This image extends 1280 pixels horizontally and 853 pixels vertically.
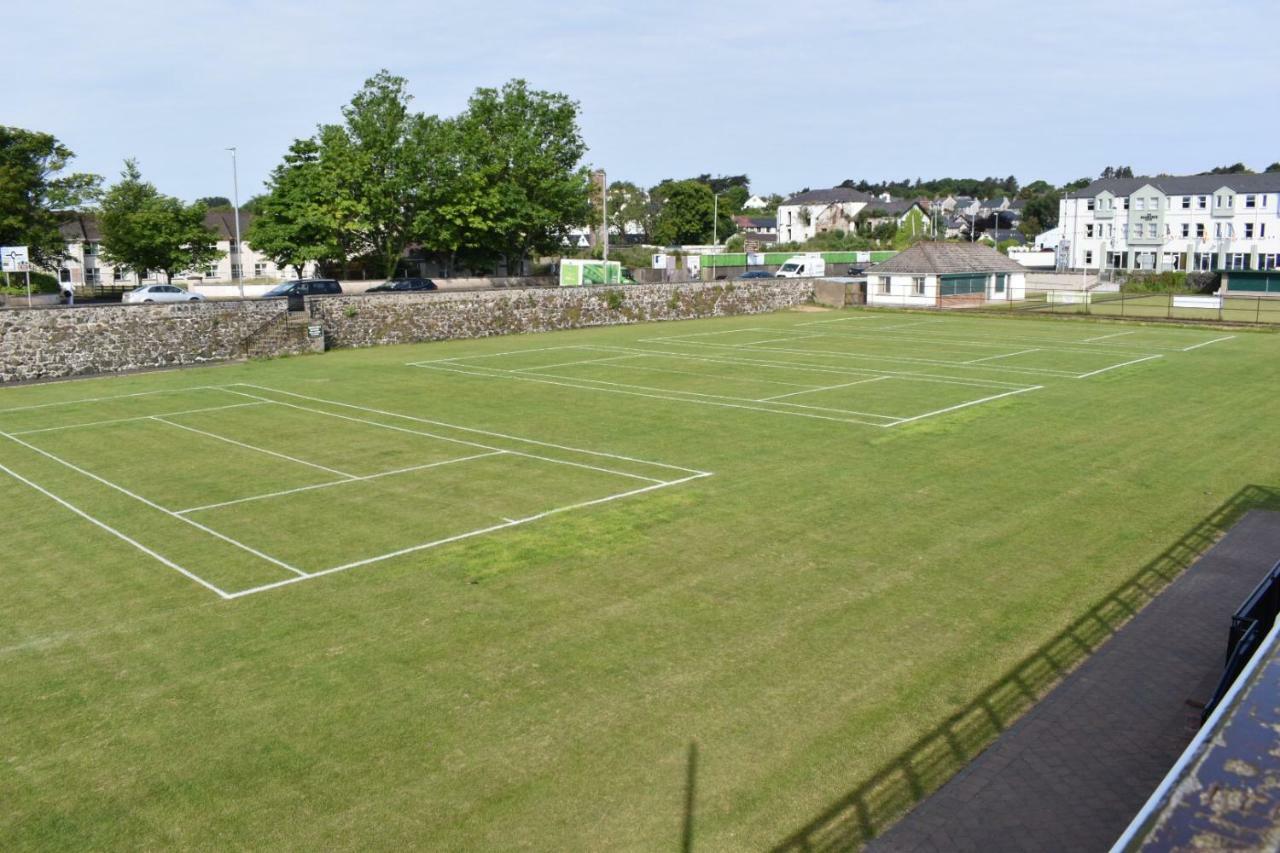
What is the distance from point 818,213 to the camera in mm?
156625

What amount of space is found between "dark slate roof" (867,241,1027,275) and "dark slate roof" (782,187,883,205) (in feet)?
304

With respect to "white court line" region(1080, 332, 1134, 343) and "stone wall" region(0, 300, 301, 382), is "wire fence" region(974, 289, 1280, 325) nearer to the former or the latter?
"white court line" region(1080, 332, 1134, 343)

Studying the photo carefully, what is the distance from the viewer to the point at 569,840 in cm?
816

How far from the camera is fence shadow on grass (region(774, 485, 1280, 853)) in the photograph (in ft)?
27.2

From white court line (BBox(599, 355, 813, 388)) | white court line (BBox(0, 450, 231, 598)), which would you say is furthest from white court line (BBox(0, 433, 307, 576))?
white court line (BBox(599, 355, 813, 388))

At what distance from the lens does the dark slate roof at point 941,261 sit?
62344mm

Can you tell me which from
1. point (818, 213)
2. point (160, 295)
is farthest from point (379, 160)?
point (818, 213)

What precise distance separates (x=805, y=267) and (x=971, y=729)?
254 feet

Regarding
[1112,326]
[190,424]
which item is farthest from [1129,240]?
[190,424]

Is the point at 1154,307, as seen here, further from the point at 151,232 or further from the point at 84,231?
the point at 84,231

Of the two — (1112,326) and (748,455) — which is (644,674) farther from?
(1112,326)

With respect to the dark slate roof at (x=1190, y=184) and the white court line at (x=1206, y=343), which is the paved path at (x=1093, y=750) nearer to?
the white court line at (x=1206, y=343)

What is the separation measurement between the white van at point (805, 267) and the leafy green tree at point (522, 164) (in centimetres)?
1577

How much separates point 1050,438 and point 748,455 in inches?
278
